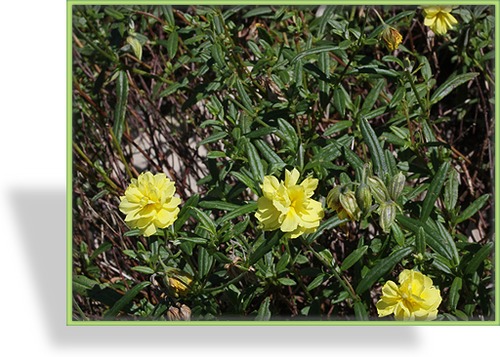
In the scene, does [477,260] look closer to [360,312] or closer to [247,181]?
[360,312]

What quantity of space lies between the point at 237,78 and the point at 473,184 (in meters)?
0.69

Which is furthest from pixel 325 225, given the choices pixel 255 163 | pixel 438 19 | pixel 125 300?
pixel 438 19

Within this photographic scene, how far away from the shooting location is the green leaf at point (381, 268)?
1338mm

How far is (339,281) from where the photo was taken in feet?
4.65

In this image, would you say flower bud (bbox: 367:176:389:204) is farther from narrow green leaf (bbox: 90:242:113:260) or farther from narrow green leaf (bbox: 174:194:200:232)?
narrow green leaf (bbox: 90:242:113:260)

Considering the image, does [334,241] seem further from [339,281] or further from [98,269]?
[98,269]

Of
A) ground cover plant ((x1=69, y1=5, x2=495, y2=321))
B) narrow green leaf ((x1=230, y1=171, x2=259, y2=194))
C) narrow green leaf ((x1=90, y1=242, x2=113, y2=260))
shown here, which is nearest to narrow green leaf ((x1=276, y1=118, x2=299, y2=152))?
ground cover plant ((x1=69, y1=5, x2=495, y2=321))

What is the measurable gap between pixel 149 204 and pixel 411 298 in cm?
50

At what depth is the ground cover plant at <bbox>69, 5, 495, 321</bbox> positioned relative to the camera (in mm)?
1338

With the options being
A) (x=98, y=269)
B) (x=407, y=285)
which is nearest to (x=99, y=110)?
(x=98, y=269)

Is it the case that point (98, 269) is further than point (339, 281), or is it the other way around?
point (98, 269)

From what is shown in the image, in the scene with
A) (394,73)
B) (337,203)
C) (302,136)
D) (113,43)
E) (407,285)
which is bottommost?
(407,285)

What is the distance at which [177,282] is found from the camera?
4.60ft

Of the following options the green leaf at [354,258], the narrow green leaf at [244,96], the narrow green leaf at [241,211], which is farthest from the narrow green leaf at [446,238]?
the narrow green leaf at [244,96]
